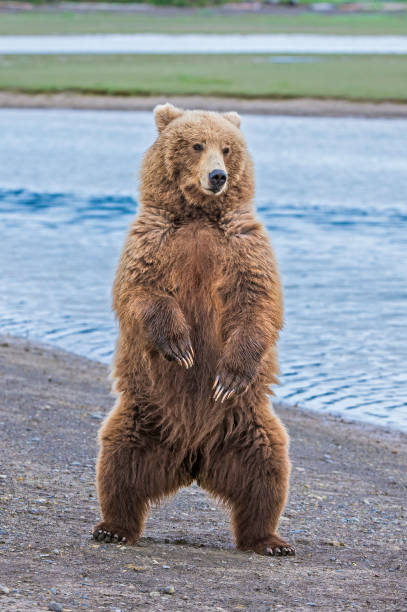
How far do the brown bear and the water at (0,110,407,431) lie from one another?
3.40 metres

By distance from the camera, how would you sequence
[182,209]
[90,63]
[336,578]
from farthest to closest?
1. [90,63]
2. [182,209]
3. [336,578]

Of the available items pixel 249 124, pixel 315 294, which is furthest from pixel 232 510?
pixel 249 124

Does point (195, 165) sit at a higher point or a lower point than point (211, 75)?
lower

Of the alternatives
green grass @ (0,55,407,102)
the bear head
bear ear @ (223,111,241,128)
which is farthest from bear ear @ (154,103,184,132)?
green grass @ (0,55,407,102)

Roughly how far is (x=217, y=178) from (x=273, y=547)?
157 centimetres

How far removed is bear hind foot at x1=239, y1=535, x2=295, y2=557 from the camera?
4426 mm

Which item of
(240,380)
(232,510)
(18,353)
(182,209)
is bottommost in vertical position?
(18,353)

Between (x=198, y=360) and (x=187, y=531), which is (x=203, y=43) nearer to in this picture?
(x=187, y=531)

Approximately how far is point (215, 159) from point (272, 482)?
137 centimetres

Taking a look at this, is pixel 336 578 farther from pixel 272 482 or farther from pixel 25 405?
pixel 25 405

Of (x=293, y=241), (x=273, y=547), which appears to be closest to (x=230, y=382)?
(x=273, y=547)

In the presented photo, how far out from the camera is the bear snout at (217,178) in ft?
14.0

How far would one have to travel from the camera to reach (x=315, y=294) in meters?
11.4

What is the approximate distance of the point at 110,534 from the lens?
4355 millimetres
